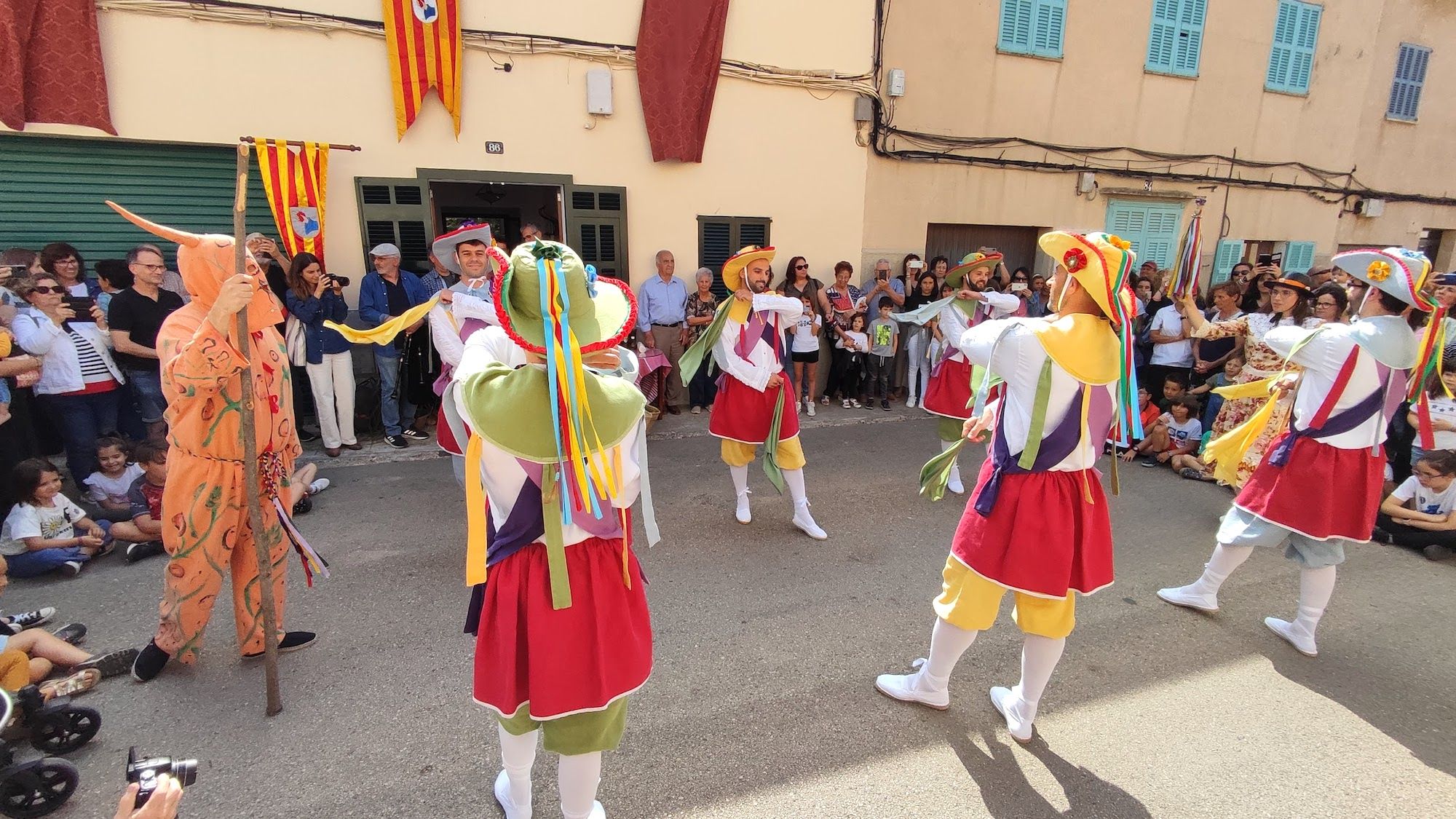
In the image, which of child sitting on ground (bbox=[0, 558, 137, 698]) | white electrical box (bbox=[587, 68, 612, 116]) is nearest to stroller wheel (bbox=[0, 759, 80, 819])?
child sitting on ground (bbox=[0, 558, 137, 698])

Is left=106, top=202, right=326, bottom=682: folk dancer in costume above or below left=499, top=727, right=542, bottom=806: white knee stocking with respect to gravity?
above

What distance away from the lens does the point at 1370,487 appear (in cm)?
314

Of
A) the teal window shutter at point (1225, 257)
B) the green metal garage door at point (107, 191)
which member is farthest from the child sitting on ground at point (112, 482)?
the teal window shutter at point (1225, 257)

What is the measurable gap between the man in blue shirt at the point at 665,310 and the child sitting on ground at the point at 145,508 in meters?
4.27

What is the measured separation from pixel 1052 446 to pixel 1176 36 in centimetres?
1021

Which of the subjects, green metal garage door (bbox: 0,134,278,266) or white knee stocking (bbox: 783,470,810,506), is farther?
green metal garage door (bbox: 0,134,278,266)

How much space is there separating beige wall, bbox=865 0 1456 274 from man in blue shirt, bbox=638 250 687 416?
2.74 meters

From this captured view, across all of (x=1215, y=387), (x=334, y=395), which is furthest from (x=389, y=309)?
(x=1215, y=387)

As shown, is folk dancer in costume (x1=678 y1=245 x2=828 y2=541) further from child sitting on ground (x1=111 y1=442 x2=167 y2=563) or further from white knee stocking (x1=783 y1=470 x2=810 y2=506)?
child sitting on ground (x1=111 y1=442 x2=167 y2=563)

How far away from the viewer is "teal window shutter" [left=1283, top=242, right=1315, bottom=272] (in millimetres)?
11062

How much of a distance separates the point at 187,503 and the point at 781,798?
254cm

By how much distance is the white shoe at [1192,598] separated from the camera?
3670 mm

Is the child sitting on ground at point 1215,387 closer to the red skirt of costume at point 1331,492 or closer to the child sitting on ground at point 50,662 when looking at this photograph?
the red skirt of costume at point 1331,492

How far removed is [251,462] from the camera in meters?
2.59
